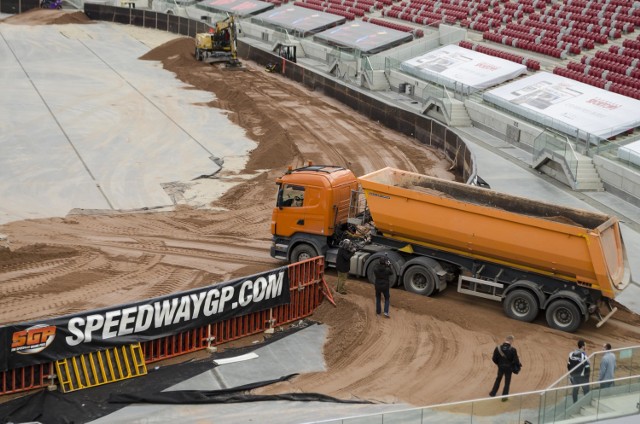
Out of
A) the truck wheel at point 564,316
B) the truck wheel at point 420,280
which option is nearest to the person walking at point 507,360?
the truck wheel at point 564,316

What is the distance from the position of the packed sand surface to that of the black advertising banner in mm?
1673

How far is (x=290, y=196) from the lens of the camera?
880 inches

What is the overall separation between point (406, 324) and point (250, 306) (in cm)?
320

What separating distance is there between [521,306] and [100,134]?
21425 millimetres

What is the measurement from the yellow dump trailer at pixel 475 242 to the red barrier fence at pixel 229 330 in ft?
6.19

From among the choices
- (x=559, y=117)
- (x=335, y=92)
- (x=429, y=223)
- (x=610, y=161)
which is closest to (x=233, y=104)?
(x=335, y=92)

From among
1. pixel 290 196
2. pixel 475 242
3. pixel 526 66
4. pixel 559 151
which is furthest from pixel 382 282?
pixel 526 66

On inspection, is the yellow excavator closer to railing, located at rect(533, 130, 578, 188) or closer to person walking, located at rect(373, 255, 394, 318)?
railing, located at rect(533, 130, 578, 188)

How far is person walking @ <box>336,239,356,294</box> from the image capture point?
68.2ft

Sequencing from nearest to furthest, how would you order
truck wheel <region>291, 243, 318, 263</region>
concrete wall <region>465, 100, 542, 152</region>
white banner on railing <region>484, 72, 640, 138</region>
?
1. truck wheel <region>291, 243, 318, 263</region>
2. white banner on railing <region>484, 72, 640, 138</region>
3. concrete wall <region>465, 100, 542, 152</region>

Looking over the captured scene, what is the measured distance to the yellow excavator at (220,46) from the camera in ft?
169

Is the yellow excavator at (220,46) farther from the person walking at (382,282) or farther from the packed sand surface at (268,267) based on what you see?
the person walking at (382,282)

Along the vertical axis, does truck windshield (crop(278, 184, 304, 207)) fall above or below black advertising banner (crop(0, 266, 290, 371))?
above

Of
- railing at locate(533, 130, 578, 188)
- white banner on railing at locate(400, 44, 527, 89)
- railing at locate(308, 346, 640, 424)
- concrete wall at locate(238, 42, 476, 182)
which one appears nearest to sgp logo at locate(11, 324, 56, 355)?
railing at locate(308, 346, 640, 424)
